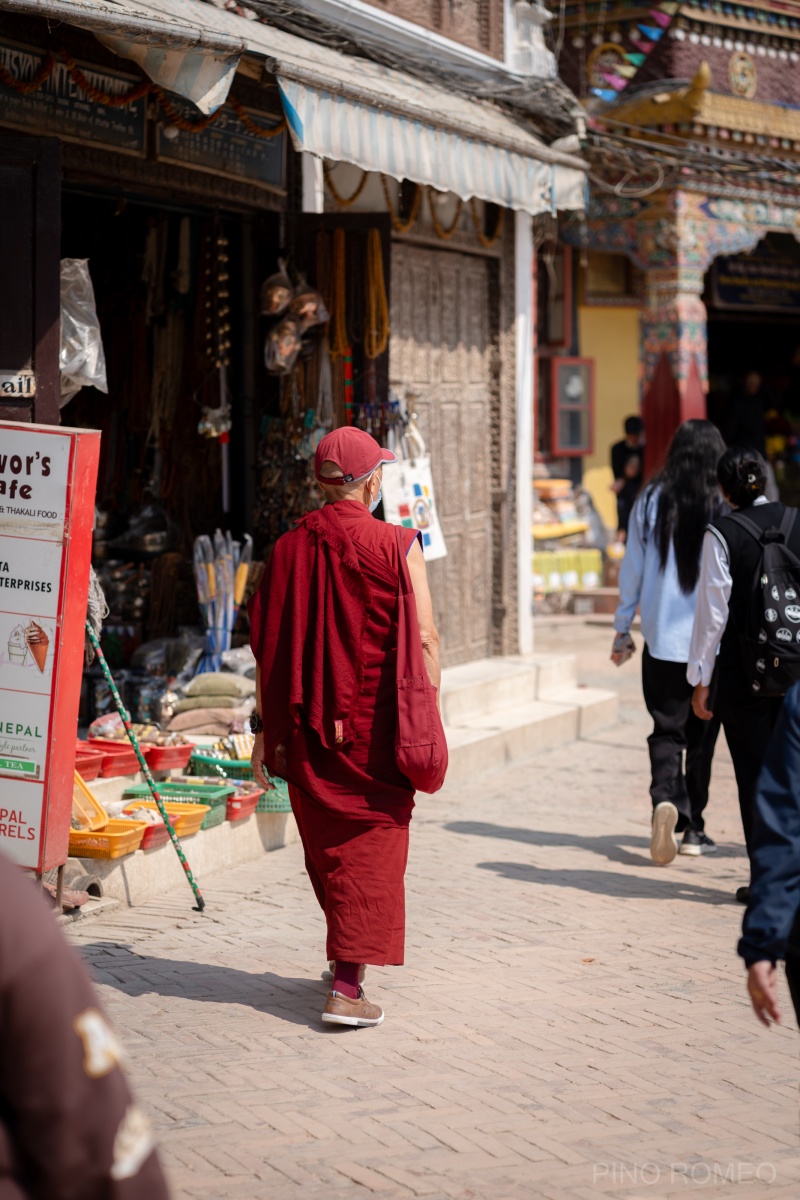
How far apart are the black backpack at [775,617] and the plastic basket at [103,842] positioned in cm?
250

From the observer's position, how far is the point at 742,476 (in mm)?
6094

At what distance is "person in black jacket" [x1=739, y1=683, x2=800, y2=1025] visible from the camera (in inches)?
117

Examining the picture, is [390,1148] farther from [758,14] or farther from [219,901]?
[758,14]

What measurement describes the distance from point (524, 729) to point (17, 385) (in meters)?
4.45

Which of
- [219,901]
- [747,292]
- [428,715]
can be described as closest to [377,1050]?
[428,715]

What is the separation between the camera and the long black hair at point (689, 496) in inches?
281

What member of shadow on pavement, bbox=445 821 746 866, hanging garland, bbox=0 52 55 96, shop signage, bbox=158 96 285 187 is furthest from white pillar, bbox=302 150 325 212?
shadow on pavement, bbox=445 821 746 866

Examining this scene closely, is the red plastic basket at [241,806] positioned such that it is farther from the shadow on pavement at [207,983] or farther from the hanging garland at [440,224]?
the hanging garland at [440,224]

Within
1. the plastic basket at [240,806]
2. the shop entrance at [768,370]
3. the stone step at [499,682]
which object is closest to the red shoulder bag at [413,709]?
the plastic basket at [240,806]

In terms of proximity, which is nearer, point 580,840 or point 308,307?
point 580,840

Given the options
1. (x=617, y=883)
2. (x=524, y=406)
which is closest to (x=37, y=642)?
(x=617, y=883)

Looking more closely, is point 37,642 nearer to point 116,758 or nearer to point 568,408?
point 116,758

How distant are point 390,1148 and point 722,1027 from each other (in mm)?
1498

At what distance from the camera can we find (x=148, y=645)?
8820 millimetres
